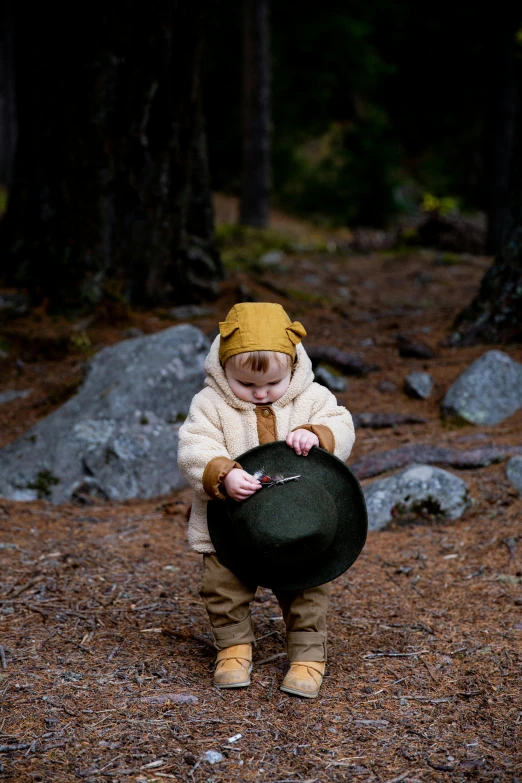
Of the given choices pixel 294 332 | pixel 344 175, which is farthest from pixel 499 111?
pixel 294 332

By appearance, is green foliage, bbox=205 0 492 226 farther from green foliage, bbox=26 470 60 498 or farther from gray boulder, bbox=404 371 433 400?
green foliage, bbox=26 470 60 498

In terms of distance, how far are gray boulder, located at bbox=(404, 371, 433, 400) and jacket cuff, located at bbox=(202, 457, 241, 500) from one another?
11.3 feet

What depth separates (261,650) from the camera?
3.49 m

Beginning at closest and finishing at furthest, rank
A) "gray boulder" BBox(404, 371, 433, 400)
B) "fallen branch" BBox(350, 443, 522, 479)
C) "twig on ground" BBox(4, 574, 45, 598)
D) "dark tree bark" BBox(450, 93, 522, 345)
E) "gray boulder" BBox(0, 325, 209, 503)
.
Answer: "twig on ground" BBox(4, 574, 45, 598) < "fallen branch" BBox(350, 443, 522, 479) < "gray boulder" BBox(0, 325, 209, 503) < "gray boulder" BBox(404, 371, 433, 400) < "dark tree bark" BBox(450, 93, 522, 345)

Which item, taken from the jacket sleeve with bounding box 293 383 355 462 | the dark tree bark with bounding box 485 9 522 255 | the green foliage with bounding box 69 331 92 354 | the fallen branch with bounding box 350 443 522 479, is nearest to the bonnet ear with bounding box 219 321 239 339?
the jacket sleeve with bounding box 293 383 355 462

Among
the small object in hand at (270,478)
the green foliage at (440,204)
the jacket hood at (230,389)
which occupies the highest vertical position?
the jacket hood at (230,389)

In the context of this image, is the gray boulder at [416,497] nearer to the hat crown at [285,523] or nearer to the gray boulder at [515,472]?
the gray boulder at [515,472]

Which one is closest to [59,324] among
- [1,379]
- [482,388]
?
[1,379]

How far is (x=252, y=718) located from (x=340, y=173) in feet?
64.3

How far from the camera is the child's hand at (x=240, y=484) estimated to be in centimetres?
294

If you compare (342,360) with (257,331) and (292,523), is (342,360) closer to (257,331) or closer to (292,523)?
(257,331)

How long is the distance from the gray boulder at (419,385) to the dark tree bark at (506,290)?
2.39 ft

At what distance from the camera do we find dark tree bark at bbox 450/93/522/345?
6.43 meters

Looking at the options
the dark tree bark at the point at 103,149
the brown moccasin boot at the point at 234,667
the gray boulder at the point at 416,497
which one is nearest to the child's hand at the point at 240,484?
the brown moccasin boot at the point at 234,667
